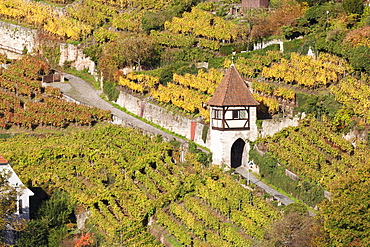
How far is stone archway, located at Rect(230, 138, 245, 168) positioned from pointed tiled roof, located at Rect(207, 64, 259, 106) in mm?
2529

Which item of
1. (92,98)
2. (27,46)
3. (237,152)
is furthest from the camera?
(27,46)

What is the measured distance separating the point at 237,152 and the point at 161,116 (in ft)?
29.2

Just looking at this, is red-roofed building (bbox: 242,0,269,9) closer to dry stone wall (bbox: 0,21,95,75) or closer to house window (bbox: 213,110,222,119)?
dry stone wall (bbox: 0,21,95,75)

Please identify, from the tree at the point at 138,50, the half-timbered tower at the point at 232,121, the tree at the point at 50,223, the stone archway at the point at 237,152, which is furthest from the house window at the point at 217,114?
the tree at the point at 138,50

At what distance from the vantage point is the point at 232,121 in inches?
2367

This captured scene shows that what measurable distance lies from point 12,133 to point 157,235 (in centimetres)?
1893

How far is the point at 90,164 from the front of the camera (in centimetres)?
6206

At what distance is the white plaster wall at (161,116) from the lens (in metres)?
63.5

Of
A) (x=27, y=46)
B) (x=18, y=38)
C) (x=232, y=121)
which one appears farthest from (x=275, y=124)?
(x=18, y=38)

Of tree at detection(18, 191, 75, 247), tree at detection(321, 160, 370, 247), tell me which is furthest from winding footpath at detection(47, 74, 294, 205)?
tree at detection(321, 160, 370, 247)

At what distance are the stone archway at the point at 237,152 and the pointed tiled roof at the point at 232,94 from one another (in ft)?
8.30

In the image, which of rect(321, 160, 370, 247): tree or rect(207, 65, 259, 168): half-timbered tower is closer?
rect(321, 160, 370, 247): tree

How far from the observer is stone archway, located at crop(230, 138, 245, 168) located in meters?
60.5

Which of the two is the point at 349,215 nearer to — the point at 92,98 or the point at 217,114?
the point at 217,114
